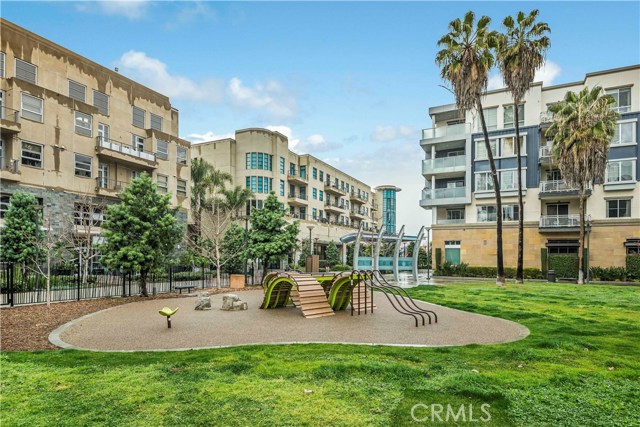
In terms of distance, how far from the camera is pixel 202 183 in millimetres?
46844

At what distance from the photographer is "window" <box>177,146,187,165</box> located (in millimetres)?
43469

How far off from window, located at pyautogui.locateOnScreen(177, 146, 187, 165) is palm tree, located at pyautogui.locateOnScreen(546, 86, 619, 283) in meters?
34.3

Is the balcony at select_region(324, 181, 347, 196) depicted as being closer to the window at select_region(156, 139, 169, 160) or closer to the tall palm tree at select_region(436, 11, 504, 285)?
the window at select_region(156, 139, 169, 160)

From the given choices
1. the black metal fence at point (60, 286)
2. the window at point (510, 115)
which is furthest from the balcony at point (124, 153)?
the window at point (510, 115)

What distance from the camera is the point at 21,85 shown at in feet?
95.5

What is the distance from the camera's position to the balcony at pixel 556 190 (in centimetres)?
3761

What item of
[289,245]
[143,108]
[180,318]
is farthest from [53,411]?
[143,108]

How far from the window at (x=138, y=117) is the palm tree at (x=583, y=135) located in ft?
119

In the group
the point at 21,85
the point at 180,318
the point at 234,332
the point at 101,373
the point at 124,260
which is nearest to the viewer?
the point at 101,373

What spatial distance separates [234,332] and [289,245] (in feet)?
53.6

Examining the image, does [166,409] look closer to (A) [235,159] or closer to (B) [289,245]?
(B) [289,245]

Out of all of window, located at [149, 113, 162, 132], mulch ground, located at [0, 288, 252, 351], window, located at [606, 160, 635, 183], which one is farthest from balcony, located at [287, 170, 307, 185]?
mulch ground, located at [0, 288, 252, 351]

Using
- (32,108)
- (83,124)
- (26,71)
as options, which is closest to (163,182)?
(83,124)

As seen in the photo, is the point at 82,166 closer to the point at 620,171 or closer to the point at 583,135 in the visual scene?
the point at 583,135
